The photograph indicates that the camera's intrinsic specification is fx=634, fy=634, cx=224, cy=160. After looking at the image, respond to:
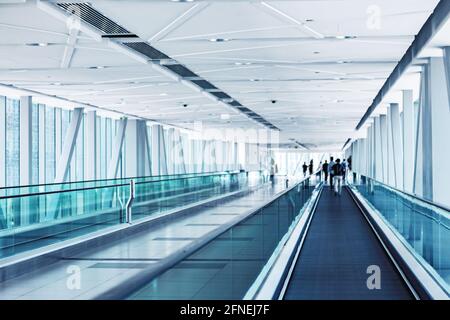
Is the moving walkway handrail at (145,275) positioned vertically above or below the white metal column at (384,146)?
below

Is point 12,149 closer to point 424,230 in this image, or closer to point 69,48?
point 69,48

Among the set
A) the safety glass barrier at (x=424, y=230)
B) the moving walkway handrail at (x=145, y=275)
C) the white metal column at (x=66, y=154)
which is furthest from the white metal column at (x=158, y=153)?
the moving walkway handrail at (x=145, y=275)

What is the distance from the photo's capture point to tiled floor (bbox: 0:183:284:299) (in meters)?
8.77

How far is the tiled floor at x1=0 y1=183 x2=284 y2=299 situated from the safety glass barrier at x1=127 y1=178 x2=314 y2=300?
0.66 feet

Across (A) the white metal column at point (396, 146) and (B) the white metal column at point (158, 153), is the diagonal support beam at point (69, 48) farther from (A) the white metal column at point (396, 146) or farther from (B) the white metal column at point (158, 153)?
(B) the white metal column at point (158, 153)

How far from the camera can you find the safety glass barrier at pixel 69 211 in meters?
10.5

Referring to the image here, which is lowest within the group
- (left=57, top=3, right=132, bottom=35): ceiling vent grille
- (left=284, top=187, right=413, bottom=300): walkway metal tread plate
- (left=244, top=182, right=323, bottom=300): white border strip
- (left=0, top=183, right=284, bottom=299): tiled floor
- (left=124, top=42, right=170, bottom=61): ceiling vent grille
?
(left=284, top=187, right=413, bottom=300): walkway metal tread plate

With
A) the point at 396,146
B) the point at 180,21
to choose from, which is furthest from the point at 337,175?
the point at 180,21

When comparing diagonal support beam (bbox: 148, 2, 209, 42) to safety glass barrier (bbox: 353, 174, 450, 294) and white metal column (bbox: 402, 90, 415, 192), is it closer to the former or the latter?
safety glass barrier (bbox: 353, 174, 450, 294)

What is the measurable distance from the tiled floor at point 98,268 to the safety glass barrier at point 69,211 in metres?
0.59

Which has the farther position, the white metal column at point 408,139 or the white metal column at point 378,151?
the white metal column at point 378,151

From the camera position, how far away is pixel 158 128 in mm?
42281

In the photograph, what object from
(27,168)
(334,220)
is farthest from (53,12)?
(27,168)

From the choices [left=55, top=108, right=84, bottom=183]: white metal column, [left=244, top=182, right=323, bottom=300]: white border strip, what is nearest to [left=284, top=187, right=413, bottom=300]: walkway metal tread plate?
[left=244, top=182, right=323, bottom=300]: white border strip
